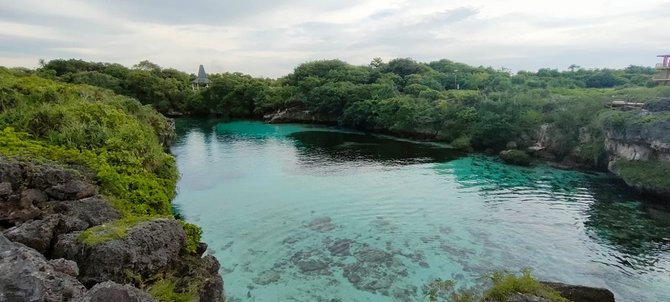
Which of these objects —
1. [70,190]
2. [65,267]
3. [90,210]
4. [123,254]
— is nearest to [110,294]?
[65,267]

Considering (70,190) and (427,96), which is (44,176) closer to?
(70,190)

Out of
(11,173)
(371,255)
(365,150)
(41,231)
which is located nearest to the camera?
(41,231)

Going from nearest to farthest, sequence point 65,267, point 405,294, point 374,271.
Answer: point 65,267, point 405,294, point 374,271

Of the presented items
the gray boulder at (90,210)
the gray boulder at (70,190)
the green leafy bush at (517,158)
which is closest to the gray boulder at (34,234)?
the gray boulder at (90,210)

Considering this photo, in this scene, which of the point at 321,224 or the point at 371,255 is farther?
the point at 321,224

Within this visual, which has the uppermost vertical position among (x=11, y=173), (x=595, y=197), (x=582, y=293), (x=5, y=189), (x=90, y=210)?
(x=11, y=173)

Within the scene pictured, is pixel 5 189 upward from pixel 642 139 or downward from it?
upward

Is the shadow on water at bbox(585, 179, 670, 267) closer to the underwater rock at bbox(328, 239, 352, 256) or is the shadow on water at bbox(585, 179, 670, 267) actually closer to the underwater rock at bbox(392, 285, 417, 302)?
the underwater rock at bbox(392, 285, 417, 302)

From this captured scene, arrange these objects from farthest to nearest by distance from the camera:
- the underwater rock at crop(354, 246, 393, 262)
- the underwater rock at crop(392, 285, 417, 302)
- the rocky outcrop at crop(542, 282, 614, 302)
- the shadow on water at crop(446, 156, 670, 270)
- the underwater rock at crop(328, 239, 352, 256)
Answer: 1. the shadow on water at crop(446, 156, 670, 270)
2. the underwater rock at crop(328, 239, 352, 256)
3. the underwater rock at crop(354, 246, 393, 262)
4. the underwater rock at crop(392, 285, 417, 302)
5. the rocky outcrop at crop(542, 282, 614, 302)

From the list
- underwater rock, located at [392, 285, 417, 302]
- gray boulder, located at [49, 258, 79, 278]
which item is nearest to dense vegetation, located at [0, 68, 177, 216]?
gray boulder, located at [49, 258, 79, 278]
